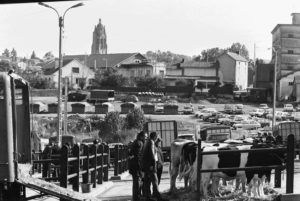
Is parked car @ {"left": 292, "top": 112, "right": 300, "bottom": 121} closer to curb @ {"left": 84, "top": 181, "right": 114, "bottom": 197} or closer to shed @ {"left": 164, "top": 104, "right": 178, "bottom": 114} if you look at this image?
shed @ {"left": 164, "top": 104, "right": 178, "bottom": 114}

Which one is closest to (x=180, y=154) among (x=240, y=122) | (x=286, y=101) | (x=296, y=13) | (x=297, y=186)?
(x=297, y=186)

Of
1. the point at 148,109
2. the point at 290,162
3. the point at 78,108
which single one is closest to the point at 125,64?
the point at 148,109

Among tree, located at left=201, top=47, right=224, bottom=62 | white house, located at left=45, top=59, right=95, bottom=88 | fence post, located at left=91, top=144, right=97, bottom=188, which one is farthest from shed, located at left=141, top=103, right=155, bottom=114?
tree, located at left=201, top=47, right=224, bottom=62

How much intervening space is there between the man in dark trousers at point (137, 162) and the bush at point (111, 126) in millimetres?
54255

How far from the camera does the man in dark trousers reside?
14797 mm

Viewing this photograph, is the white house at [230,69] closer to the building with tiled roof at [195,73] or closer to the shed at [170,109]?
the building with tiled roof at [195,73]

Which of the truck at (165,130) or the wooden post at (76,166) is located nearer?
the wooden post at (76,166)

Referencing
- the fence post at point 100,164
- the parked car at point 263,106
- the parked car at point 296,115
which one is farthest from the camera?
the parked car at point 263,106

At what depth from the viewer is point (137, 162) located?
49.3ft

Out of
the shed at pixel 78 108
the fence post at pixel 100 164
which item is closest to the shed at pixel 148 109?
the shed at pixel 78 108

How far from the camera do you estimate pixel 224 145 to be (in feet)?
54.5

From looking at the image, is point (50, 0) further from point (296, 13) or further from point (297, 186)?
point (296, 13)

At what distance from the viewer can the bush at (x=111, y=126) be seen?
7081 centimetres

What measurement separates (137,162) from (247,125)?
64250 mm
